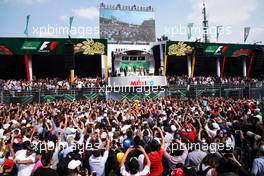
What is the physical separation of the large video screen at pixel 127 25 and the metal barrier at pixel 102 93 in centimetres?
1943

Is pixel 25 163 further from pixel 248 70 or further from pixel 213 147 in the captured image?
pixel 248 70

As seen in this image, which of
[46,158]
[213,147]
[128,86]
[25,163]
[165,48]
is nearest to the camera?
[46,158]

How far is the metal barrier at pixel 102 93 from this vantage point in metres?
24.2

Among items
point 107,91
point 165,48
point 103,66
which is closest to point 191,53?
point 165,48

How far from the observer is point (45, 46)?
1382 inches

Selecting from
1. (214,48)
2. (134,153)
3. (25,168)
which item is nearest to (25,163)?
(25,168)

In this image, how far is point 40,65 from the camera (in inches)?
1576

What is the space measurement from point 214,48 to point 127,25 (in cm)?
1295

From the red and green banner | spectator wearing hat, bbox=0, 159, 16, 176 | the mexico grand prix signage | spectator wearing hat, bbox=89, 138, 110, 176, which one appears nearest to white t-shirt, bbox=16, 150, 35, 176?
spectator wearing hat, bbox=0, 159, 16, 176

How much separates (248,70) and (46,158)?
4543 cm

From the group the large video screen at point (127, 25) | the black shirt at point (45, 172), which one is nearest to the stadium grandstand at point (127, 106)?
the black shirt at point (45, 172)

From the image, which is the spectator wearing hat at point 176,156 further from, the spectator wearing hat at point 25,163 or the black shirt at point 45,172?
the spectator wearing hat at point 25,163

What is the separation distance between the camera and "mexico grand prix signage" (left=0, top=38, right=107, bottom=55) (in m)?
33.5

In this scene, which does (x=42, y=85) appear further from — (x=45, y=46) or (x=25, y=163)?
(x=25, y=163)
